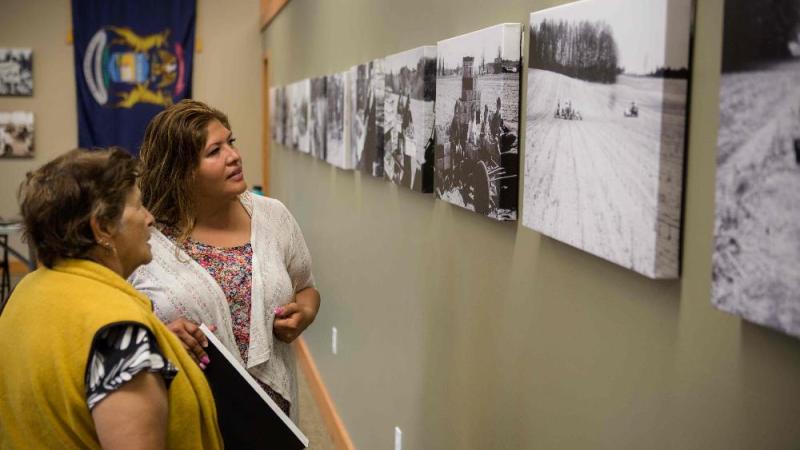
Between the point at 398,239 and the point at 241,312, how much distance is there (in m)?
1.17

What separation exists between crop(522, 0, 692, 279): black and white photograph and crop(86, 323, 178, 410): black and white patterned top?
2.73 feet

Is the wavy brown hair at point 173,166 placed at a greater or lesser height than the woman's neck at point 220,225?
greater

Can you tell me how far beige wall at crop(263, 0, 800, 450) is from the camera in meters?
1.40

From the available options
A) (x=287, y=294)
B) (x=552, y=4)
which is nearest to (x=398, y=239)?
(x=287, y=294)

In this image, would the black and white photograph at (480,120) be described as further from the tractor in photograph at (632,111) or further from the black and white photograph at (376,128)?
the black and white photograph at (376,128)

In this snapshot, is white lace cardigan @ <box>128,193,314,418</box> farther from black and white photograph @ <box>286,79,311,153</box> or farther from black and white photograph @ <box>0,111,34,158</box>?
black and white photograph @ <box>0,111,34,158</box>

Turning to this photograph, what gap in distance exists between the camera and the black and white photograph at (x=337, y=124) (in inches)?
186

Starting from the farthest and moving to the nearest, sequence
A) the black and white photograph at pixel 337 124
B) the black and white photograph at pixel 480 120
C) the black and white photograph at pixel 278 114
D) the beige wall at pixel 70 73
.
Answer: the beige wall at pixel 70 73
the black and white photograph at pixel 278 114
the black and white photograph at pixel 337 124
the black and white photograph at pixel 480 120

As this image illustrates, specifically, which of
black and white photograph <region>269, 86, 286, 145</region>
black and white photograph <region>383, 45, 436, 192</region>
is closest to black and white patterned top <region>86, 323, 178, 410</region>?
black and white photograph <region>383, 45, 436, 192</region>

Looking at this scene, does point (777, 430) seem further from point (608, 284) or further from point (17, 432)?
point (17, 432)

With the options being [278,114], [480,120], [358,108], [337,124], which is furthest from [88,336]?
[278,114]

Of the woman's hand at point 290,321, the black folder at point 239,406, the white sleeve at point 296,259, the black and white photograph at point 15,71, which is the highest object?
the black and white photograph at point 15,71

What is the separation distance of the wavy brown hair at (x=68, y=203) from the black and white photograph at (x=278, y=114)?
631 centimetres

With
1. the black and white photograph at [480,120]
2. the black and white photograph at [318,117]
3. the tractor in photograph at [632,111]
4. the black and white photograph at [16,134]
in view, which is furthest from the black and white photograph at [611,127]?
the black and white photograph at [16,134]
